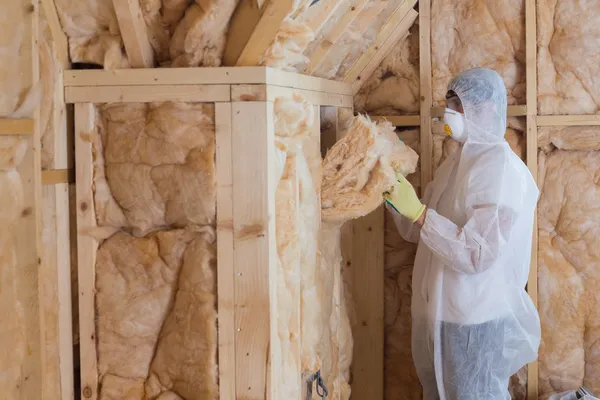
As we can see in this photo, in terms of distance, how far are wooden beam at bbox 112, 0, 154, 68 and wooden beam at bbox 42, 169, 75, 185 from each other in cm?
40

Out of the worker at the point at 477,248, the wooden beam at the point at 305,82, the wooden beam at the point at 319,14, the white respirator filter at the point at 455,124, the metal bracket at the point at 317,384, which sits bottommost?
the metal bracket at the point at 317,384

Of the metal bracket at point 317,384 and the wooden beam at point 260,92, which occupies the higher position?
the wooden beam at point 260,92

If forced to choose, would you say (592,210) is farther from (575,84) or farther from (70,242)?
(70,242)

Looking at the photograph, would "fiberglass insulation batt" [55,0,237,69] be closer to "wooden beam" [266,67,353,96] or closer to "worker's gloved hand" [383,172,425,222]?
"wooden beam" [266,67,353,96]

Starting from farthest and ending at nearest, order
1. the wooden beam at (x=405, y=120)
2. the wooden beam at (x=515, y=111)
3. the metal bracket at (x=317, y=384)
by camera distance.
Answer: the wooden beam at (x=405, y=120) < the wooden beam at (x=515, y=111) < the metal bracket at (x=317, y=384)

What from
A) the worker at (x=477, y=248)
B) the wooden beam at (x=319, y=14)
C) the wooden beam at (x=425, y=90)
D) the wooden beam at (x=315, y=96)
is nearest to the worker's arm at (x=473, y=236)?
the worker at (x=477, y=248)

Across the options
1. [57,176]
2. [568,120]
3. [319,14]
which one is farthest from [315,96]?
[568,120]

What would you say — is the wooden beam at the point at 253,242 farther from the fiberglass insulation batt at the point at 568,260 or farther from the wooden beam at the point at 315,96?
the fiberglass insulation batt at the point at 568,260

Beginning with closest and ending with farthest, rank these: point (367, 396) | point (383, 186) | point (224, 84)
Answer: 1. point (224, 84)
2. point (383, 186)
3. point (367, 396)

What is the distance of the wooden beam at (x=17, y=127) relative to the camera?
1.86 metres

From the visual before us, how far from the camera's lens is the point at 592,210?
3.19 metres

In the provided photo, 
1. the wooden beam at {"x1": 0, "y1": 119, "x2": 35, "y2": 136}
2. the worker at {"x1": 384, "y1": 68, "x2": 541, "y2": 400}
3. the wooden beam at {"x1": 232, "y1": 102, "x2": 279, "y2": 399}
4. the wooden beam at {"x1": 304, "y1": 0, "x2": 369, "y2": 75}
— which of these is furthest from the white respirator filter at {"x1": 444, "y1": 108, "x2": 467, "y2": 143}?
the wooden beam at {"x1": 0, "y1": 119, "x2": 35, "y2": 136}

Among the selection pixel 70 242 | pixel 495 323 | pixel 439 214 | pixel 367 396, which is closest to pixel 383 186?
pixel 439 214

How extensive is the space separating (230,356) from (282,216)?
0.47 m
